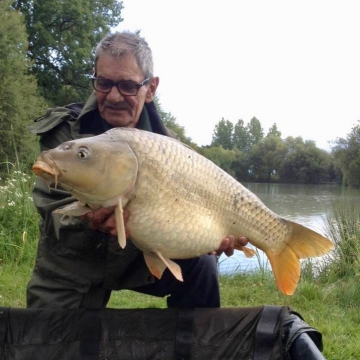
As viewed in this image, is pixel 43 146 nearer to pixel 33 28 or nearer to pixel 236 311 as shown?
pixel 236 311

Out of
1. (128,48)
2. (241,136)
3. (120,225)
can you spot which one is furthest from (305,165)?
(120,225)

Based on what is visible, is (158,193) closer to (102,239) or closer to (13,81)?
(102,239)

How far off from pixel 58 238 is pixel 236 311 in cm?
56

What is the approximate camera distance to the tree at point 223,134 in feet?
139

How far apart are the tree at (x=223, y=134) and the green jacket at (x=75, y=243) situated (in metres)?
40.4

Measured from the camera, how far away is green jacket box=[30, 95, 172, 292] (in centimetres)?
153

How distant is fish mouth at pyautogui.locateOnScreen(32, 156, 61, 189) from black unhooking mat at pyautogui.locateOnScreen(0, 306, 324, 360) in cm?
62

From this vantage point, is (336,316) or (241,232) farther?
(336,316)

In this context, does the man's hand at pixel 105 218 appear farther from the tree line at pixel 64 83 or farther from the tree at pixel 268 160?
the tree at pixel 268 160

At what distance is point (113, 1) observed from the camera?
19484 mm

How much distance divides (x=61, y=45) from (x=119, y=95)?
17068 millimetres

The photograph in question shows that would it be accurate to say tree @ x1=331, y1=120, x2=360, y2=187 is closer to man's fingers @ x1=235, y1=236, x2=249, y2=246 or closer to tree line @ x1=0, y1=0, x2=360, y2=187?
tree line @ x1=0, y1=0, x2=360, y2=187

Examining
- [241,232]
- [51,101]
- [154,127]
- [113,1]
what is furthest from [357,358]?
[113,1]

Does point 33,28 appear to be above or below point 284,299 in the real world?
above
